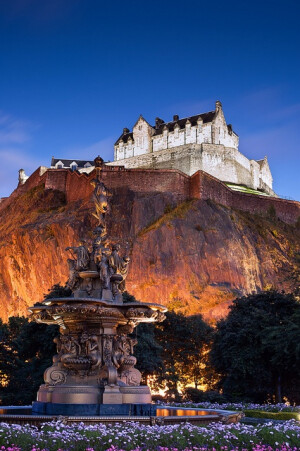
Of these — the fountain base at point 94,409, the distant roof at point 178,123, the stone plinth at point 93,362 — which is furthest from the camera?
the distant roof at point 178,123

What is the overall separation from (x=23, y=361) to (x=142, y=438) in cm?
3385

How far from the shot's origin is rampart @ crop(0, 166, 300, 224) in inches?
3071

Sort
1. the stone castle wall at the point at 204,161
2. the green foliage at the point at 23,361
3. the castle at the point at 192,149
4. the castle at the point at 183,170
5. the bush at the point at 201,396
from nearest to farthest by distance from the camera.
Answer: the green foliage at the point at 23,361, the bush at the point at 201,396, the castle at the point at 183,170, the stone castle wall at the point at 204,161, the castle at the point at 192,149

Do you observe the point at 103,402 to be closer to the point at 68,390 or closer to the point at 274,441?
the point at 68,390

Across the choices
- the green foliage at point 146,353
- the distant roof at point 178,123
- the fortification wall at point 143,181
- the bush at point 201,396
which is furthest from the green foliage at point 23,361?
the distant roof at point 178,123

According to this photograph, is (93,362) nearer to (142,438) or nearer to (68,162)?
(142,438)

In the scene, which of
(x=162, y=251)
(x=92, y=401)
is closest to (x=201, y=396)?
(x=162, y=251)

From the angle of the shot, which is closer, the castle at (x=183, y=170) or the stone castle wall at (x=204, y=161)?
the castle at (x=183, y=170)

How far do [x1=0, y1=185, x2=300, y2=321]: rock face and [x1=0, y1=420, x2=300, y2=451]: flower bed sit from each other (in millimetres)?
53470

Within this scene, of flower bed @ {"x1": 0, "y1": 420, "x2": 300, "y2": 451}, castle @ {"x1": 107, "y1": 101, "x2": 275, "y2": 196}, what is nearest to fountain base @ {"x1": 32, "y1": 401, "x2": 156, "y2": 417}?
flower bed @ {"x1": 0, "y1": 420, "x2": 300, "y2": 451}

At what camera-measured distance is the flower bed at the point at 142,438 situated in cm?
1002

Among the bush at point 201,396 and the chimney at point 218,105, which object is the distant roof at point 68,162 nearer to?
the chimney at point 218,105

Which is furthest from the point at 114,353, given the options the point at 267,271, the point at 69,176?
the point at 69,176

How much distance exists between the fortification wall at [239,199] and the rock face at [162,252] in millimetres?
2393
